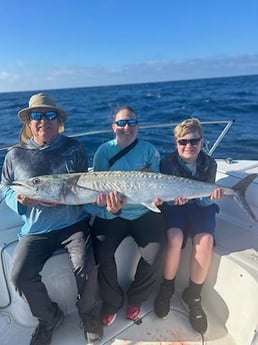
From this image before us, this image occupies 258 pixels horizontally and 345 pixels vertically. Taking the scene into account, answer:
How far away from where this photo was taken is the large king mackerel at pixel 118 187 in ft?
7.14

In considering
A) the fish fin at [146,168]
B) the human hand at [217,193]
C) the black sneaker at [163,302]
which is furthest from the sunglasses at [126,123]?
the black sneaker at [163,302]

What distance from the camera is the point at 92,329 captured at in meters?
2.21

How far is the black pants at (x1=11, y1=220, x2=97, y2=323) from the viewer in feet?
6.89

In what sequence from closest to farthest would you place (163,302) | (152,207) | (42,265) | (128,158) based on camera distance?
1. (42,265)
2. (152,207)
3. (163,302)
4. (128,158)

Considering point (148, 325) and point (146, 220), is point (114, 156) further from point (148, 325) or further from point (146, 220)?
point (148, 325)

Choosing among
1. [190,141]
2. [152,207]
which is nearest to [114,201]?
[152,207]

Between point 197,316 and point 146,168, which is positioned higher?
point 146,168

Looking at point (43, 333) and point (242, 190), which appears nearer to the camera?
point (43, 333)

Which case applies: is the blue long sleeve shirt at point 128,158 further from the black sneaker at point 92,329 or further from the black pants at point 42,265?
the black sneaker at point 92,329

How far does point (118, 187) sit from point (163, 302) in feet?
2.92

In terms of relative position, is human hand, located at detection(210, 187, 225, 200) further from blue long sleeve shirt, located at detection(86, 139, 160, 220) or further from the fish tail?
blue long sleeve shirt, located at detection(86, 139, 160, 220)

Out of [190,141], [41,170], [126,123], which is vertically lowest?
[41,170]

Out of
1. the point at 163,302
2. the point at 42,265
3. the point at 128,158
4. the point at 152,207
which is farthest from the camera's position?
the point at 128,158

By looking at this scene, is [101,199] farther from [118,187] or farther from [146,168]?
[146,168]
